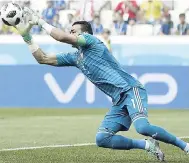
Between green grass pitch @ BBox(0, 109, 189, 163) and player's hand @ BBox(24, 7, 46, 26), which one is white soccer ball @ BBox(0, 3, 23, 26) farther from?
green grass pitch @ BBox(0, 109, 189, 163)

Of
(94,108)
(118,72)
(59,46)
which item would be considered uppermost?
(118,72)

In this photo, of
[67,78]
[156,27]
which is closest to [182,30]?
[156,27]

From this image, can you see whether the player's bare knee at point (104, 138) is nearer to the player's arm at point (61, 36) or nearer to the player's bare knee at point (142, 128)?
the player's bare knee at point (142, 128)

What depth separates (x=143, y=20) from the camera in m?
24.1

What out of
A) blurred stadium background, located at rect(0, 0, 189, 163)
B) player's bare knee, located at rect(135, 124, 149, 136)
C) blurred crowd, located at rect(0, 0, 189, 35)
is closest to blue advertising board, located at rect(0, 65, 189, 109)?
blurred stadium background, located at rect(0, 0, 189, 163)

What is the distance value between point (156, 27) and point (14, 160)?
1359 cm

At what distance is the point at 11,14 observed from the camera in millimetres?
9883

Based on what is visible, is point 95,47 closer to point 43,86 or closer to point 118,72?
point 118,72

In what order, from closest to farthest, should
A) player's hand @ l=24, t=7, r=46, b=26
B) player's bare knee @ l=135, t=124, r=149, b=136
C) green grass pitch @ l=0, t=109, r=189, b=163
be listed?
player's hand @ l=24, t=7, r=46, b=26, player's bare knee @ l=135, t=124, r=149, b=136, green grass pitch @ l=0, t=109, r=189, b=163

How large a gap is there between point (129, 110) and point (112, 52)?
12.4 meters

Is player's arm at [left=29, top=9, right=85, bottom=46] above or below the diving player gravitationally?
above

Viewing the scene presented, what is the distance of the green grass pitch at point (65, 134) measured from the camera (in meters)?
11.1

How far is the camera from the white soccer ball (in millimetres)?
9867

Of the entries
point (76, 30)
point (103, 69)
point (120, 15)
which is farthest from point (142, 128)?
point (120, 15)
